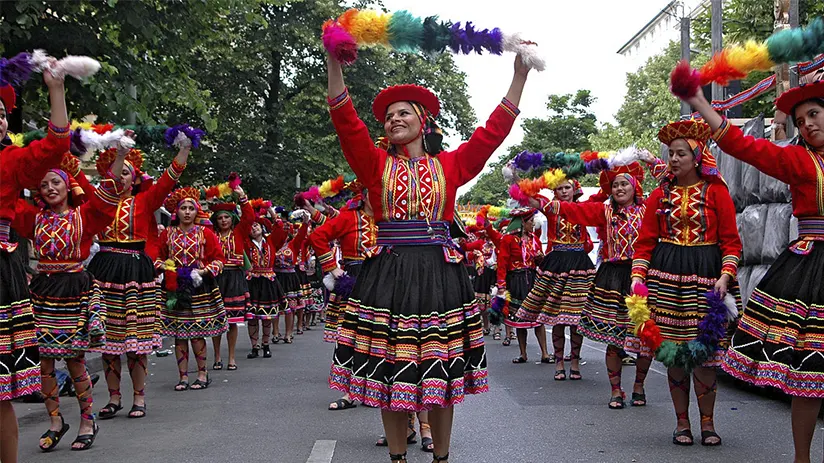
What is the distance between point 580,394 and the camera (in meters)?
9.85

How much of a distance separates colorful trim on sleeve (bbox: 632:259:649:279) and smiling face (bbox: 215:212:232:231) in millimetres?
7401

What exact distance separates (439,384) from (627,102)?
220 feet

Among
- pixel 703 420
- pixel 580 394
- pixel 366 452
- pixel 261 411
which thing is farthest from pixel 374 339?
pixel 580 394

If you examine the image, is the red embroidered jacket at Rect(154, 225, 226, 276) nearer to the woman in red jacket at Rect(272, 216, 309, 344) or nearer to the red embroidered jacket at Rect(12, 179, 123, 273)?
the red embroidered jacket at Rect(12, 179, 123, 273)

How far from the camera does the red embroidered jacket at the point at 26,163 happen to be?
5.19m

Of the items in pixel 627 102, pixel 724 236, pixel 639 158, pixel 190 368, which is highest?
pixel 627 102

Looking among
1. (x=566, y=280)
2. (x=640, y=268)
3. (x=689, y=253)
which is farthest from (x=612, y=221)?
(x=689, y=253)

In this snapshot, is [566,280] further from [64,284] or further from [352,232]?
[64,284]

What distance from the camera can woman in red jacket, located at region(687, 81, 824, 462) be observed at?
527 cm

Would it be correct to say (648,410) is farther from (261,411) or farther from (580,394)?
(261,411)

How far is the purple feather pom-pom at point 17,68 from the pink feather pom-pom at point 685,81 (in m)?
3.43

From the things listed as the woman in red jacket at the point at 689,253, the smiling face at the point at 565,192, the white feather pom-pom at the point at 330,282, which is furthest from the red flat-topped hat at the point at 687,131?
the smiling face at the point at 565,192

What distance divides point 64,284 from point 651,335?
435 centimetres

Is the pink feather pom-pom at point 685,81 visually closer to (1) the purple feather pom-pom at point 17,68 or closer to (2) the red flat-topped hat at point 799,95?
(2) the red flat-topped hat at point 799,95
